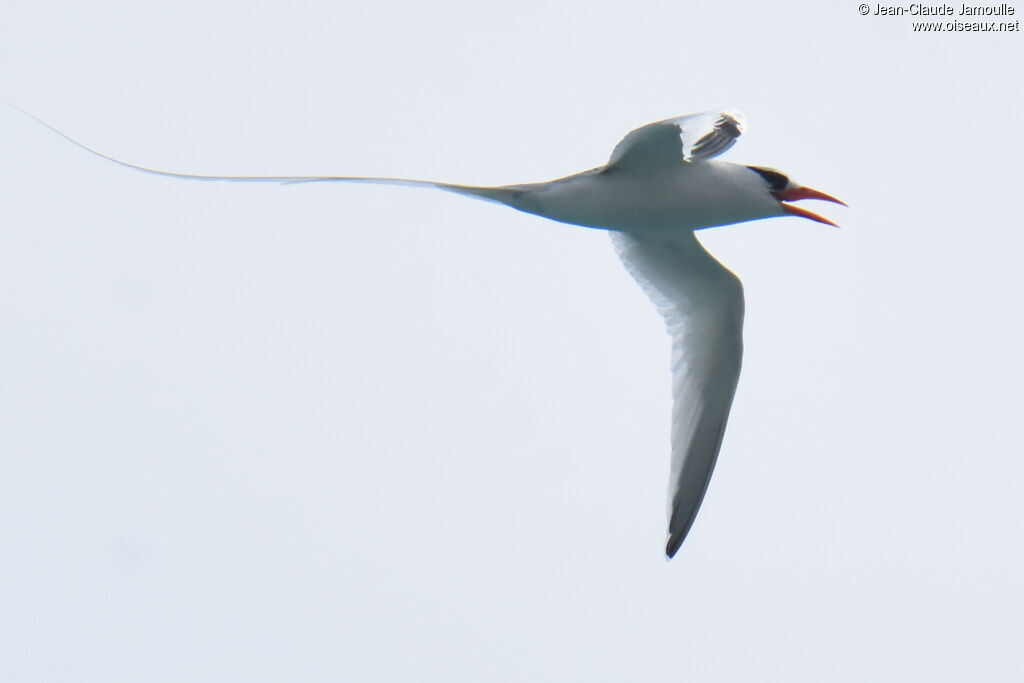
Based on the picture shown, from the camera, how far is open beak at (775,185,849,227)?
8516 mm

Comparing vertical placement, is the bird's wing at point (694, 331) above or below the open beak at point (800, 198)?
below

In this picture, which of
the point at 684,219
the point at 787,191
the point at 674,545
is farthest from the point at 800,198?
the point at 674,545

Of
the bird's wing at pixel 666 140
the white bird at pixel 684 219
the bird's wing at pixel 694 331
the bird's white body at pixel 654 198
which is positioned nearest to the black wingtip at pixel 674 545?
the white bird at pixel 684 219

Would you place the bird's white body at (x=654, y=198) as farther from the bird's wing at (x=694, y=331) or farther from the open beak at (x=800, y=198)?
the bird's wing at (x=694, y=331)

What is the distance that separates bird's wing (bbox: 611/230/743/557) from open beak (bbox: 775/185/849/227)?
2.58ft

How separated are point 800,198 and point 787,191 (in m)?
0.13

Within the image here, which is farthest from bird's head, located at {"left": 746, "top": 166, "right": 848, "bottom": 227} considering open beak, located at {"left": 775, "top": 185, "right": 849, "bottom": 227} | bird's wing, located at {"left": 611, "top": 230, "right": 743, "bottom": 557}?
bird's wing, located at {"left": 611, "top": 230, "right": 743, "bottom": 557}

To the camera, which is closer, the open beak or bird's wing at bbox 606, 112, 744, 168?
bird's wing at bbox 606, 112, 744, 168

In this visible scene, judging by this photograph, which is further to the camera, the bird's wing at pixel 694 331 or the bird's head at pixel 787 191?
the bird's wing at pixel 694 331

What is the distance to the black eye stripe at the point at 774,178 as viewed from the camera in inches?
337

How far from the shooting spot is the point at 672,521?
888 cm

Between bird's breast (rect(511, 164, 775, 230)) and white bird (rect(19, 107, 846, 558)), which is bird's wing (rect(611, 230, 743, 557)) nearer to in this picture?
white bird (rect(19, 107, 846, 558))

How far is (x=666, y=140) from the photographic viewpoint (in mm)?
7625

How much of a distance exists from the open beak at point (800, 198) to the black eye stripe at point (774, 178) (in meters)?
0.04
